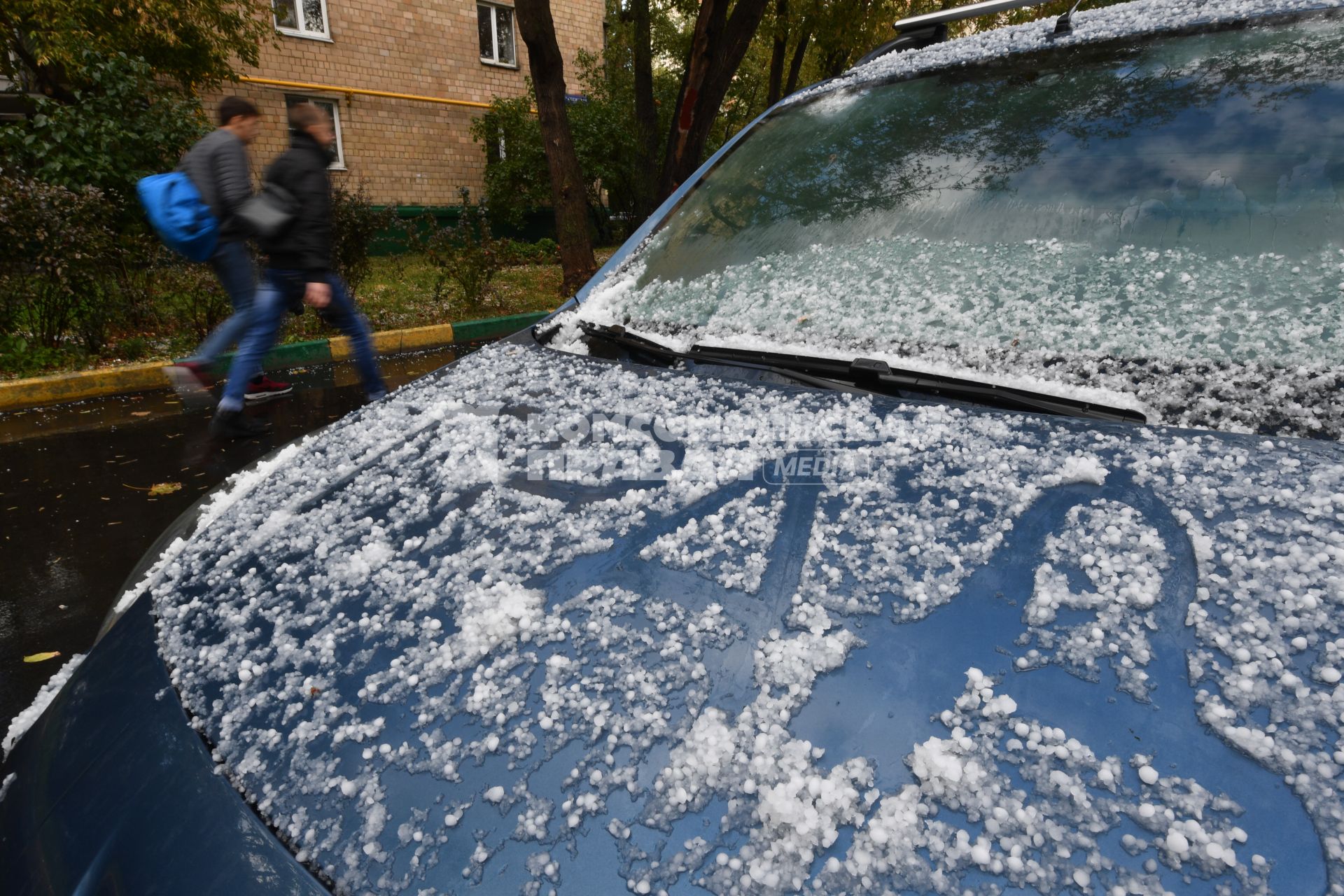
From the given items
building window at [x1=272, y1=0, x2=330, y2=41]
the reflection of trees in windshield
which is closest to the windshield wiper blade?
the reflection of trees in windshield

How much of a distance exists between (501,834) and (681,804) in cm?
19

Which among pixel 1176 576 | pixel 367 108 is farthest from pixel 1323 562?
pixel 367 108

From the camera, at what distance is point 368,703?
0.95 meters

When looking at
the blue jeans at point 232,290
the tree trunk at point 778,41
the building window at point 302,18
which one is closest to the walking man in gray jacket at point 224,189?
the blue jeans at point 232,290

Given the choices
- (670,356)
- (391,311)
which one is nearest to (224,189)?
(391,311)

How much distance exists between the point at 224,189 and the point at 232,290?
2.41 feet

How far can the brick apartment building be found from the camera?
15.5 metres

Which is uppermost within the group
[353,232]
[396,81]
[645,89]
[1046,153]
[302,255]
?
[396,81]

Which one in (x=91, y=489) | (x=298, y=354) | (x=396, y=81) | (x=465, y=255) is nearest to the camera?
(x=91, y=489)

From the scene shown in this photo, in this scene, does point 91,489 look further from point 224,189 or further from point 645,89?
point 645,89

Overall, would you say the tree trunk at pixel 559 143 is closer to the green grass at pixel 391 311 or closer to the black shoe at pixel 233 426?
the green grass at pixel 391 311

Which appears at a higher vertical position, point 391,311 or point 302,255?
point 302,255

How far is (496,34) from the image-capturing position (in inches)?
720

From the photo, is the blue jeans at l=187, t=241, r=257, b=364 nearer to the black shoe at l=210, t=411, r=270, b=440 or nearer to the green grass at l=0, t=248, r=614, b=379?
the black shoe at l=210, t=411, r=270, b=440
